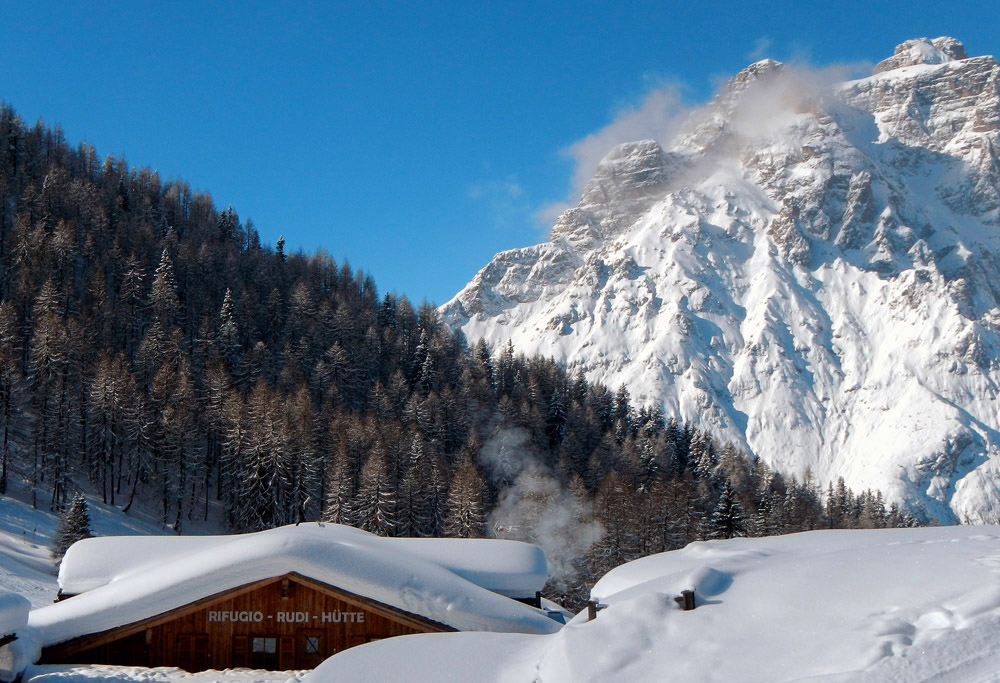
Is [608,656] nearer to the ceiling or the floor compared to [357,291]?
nearer to the floor

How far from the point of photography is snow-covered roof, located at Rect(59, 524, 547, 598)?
2103 cm

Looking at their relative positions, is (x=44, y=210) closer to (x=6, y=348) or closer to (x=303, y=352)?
(x=303, y=352)

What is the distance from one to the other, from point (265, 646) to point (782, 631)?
48.3 feet

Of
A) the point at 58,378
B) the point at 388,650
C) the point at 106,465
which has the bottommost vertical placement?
the point at 388,650

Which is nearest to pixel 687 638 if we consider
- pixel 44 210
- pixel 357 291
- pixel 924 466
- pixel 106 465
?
pixel 106 465

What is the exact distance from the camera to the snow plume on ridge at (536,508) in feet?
197

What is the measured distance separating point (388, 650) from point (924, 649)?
21.0 feet

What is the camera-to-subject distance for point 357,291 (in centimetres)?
13662

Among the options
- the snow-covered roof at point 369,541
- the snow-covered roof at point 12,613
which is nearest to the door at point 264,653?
the snow-covered roof at point 369,541

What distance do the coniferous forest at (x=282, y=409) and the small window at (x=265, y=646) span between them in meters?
35.9

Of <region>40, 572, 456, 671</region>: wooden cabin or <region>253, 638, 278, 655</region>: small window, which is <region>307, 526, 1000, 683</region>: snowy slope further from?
<region>253, 638, 278, 655</region>: small window

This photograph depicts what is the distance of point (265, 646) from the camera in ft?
62.0

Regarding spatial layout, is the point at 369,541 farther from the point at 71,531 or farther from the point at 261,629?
the point at 71,531

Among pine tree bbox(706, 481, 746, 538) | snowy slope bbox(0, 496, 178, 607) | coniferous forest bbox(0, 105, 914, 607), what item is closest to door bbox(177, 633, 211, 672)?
snowy slope bbox(0, 496, 178, 607)
